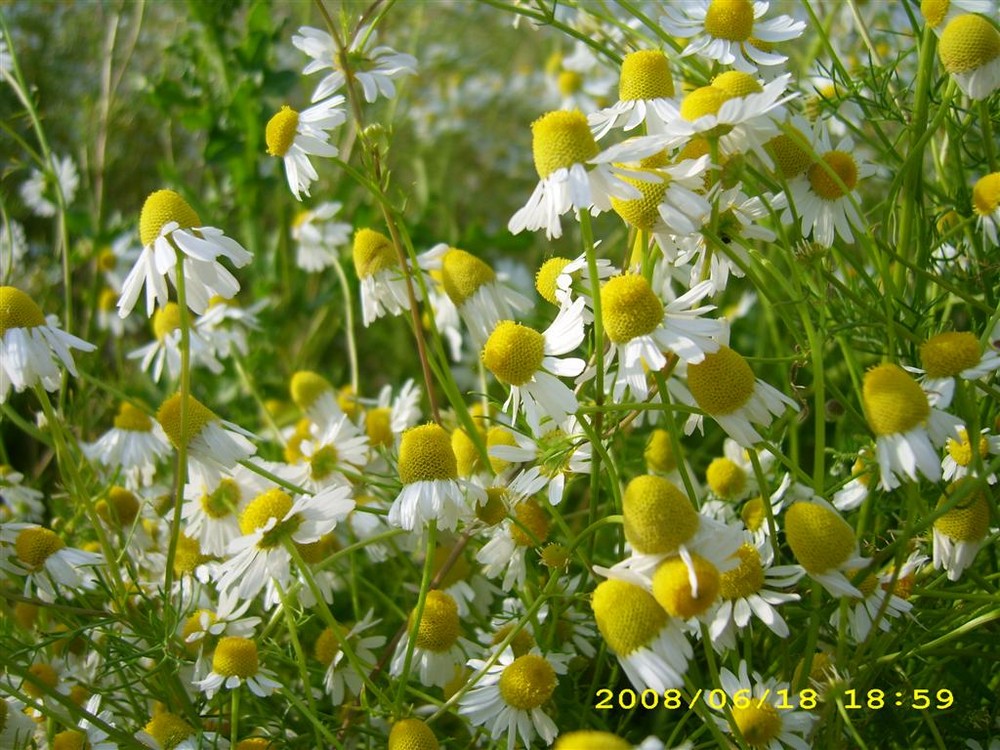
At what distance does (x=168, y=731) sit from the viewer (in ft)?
2.99

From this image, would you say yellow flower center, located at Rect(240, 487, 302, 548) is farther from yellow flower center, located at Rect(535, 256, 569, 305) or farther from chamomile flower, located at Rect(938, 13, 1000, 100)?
chamomile flower, located at Rect(938, 13, 1000, 100)

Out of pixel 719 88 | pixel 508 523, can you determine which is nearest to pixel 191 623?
pixel 508 523

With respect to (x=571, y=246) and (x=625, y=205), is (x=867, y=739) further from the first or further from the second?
(x=571, y=246)

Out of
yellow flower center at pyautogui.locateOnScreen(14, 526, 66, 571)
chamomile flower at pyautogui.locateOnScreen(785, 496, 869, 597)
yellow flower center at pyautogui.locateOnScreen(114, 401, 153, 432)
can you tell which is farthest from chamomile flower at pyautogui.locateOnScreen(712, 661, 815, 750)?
yellow flower center at pyautogui.locateOnScreen(114, 401, 153, 432)

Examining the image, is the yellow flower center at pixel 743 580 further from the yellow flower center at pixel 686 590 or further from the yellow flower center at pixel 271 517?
the yellow flower center at pixel 271 517

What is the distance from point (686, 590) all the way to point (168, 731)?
0.53m

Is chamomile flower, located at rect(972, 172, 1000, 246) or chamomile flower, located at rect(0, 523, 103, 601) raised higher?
chamomile flower, located at rect(972, 172, 1000, 246)

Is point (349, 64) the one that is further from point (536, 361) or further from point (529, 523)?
point (529, 523)

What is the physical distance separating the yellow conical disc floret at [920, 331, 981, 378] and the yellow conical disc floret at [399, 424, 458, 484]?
407mm

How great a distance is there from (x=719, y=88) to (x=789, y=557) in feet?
1.77

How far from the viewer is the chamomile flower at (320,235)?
156 centimetres

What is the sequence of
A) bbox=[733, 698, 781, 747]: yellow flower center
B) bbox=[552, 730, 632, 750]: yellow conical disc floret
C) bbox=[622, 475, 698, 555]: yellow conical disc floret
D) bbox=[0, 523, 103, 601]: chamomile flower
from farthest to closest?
bbox=[0, 523, 103, 601]: chamomile flower → bbox=[733, 698, 781, 747]: yellow flower center → bbox=[622, 475, 698, 555]: yellow conical disc floret → bbox=[552, 730, 632, 750]: yellow conical disc floret

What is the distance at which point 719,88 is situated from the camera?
2.70ft

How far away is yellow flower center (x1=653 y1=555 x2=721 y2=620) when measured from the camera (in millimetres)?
647
